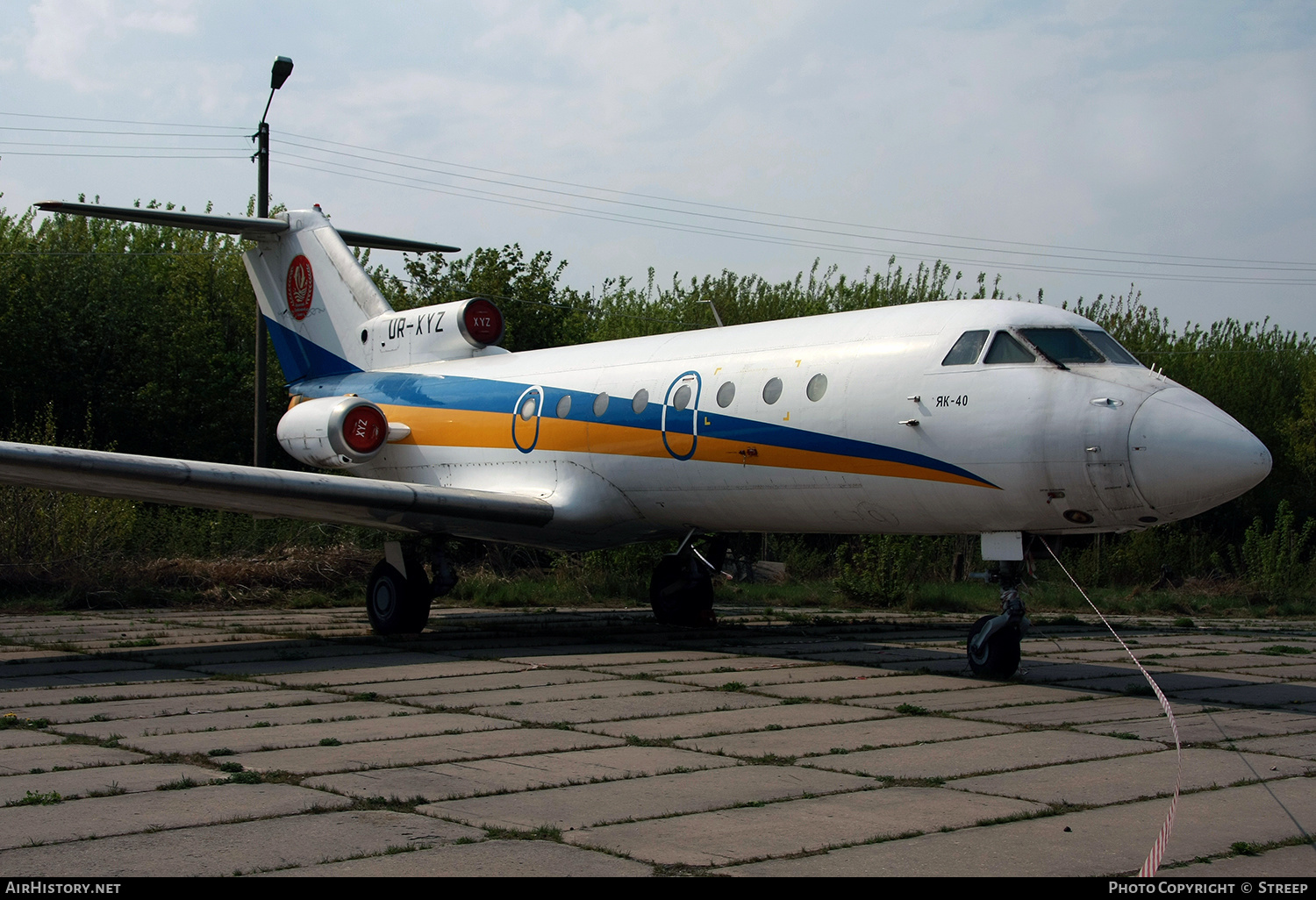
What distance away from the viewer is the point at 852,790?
18.6 ft

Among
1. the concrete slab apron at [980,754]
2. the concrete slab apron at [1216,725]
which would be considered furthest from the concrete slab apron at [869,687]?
the concrete slab apron at [980,754]

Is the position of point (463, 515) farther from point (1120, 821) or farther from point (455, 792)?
point (1120, 821)

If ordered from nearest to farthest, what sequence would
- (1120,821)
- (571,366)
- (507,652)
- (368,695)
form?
1. (1120,821)
2. (368,695)
3. (507,652)
4. (571,366)

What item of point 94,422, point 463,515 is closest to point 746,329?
point 463,515

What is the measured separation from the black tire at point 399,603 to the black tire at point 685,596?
2821 mm

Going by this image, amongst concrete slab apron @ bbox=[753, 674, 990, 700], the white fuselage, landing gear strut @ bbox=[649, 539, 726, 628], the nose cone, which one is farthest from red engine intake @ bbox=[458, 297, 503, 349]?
the nose cone

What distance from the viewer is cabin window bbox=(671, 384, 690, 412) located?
39.4 ft

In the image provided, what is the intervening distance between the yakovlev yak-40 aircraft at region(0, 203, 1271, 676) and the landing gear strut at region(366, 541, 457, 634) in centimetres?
3

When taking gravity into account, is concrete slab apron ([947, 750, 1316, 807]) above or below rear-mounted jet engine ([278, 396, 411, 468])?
below

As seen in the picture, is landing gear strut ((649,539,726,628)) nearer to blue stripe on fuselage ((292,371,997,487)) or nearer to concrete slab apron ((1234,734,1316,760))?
blue stripe on fuselage ((292,371,997,487))

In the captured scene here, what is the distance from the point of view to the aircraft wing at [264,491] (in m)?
10.4

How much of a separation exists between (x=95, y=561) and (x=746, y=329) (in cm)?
1052

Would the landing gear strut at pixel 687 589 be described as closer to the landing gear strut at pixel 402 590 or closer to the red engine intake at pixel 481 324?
the landing gear strut at pixel 402 590

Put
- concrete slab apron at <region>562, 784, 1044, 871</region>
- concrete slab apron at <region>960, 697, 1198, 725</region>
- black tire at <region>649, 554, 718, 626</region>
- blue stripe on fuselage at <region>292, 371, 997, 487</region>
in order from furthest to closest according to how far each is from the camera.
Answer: black tire at <region>649, 554, 718, 626</region>, blue stripe on fuselage at <region>292, 371, 997, 487</region>, concrete slab apron at <region>960, 697, 1198, 725</region>, concrete slab apron at <region>562, 784, 1044, 871</region>
